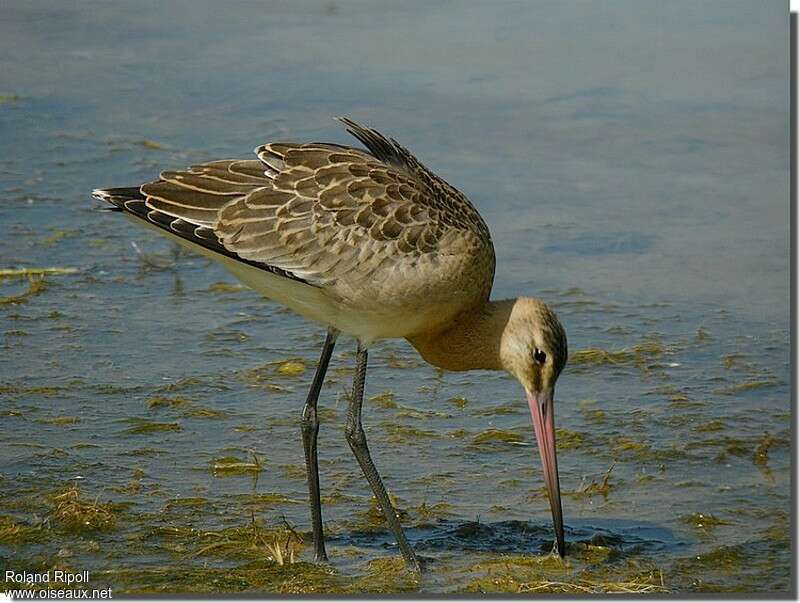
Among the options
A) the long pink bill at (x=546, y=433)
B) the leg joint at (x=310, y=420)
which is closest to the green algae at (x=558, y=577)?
the long pink bill at (x=546, y=433)

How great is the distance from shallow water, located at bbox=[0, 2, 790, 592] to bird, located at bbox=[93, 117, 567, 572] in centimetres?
49

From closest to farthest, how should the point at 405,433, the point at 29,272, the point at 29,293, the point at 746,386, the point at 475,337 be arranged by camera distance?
the point at 475,337 → the point at 405,433 → the point at 746,386 → the point at 29,293 → the point at 29,272

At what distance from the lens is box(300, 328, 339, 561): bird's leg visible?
574cm

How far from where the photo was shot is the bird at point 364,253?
18.5ft

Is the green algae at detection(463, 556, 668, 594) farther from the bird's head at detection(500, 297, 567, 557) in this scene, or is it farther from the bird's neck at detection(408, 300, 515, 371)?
the bird's neck at detection(408, 300, 515, 371)

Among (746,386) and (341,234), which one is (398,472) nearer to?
(341,234)

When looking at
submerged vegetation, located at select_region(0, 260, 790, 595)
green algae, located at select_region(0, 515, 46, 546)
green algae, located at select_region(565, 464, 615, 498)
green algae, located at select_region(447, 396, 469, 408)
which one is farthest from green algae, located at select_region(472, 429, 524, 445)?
green algae, located at select_region(0, 515, 46, 546)

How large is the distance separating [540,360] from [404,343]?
215 cm

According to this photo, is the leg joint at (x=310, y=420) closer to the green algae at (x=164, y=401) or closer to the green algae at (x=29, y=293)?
the green algae at (x=164, y=401)

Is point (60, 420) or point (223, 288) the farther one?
point (223, 288)

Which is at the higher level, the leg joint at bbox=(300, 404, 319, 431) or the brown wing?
the brown wing

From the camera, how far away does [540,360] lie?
227 inches

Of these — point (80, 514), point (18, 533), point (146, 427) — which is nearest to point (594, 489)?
point (146, 427)

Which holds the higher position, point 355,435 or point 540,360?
point 540,360
